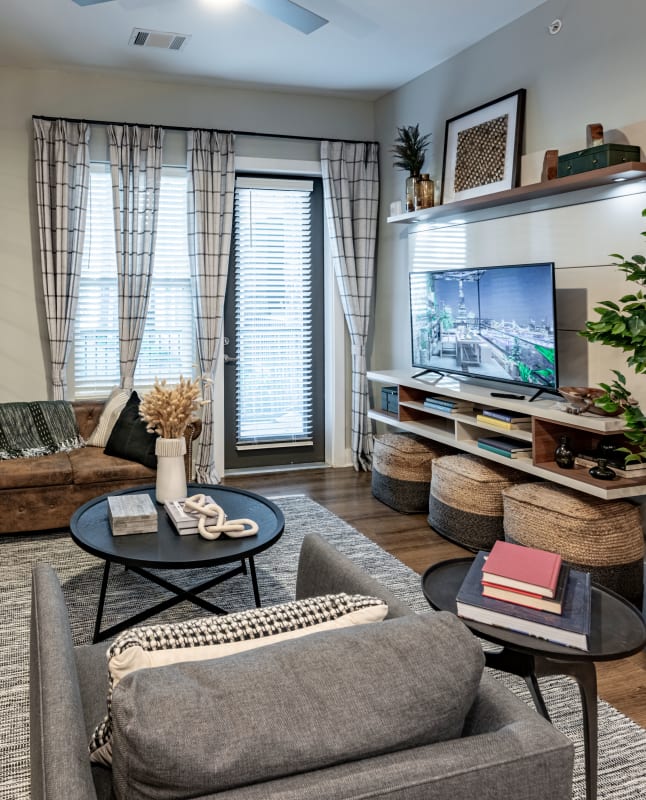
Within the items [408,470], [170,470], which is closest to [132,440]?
[170,470]

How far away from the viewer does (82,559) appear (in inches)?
149

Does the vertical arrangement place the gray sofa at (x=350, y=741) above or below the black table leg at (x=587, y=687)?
above

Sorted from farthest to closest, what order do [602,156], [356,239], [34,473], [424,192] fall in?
1. [356,239]
2. [424,192]
3. [34,473]
4. [602,156]

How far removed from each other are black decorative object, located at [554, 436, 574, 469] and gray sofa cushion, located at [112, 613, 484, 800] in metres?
2.40

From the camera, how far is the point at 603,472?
10.6 feet

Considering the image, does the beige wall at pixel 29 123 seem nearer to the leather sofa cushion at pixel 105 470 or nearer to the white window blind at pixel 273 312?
the white window blind at pixel 273 312

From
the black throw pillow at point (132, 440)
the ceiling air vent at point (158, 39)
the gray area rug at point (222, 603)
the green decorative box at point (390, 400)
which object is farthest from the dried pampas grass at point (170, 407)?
the ceiling air vent at point (158, 39)

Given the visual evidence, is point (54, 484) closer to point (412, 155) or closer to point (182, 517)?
point (182, 517)

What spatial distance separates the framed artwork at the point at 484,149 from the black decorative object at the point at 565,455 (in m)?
1.54

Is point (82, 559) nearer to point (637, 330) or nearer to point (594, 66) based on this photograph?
point (637, 330)

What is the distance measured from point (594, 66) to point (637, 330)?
178 centimetres

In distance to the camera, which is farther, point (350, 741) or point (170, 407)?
point (170, 407)

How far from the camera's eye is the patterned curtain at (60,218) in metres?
4.97

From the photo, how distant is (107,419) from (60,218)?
1.41 m
